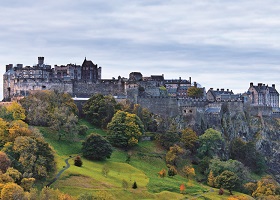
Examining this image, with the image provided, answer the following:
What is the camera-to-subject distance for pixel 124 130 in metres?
109

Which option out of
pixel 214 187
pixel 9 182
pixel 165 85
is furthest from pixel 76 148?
pixel 165 85

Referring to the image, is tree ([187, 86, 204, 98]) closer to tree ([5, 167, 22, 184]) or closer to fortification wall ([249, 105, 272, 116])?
fortification wall ([249, 105, 272, 116])

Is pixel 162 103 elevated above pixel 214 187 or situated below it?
above

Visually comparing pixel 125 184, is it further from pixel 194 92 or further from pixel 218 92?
pixel 218 92

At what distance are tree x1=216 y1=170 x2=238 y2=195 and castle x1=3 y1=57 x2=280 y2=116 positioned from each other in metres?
28.7

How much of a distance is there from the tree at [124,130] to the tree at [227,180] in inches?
753

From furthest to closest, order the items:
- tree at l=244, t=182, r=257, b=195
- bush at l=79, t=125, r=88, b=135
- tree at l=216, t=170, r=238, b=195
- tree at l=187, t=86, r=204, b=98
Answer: tree at l=187, t=86, r=204, b=98 → bush at l=79, t=125, r=88, b=135 → tree at l=244, t=182, r=257, b=195 → tree at l=216, t=170, r=238, b=195

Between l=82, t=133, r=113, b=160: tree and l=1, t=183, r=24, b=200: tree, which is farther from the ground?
l=82, t=133, r=113, b=160: tree

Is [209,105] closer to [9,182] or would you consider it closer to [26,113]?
[26,113]

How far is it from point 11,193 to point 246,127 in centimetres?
8251

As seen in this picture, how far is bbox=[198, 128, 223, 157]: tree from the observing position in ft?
383

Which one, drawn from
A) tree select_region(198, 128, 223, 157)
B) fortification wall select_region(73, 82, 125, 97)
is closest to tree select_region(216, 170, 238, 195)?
tree select_region(198, 128, 223, 157)

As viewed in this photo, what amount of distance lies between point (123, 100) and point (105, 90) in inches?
315

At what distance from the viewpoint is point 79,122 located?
117m
